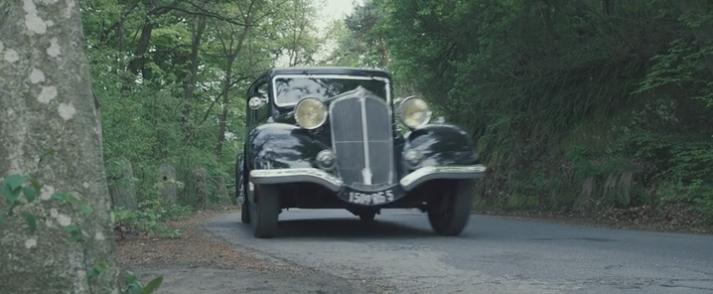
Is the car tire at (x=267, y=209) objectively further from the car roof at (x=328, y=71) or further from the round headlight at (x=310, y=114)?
the car roof at (x=328, y=71)

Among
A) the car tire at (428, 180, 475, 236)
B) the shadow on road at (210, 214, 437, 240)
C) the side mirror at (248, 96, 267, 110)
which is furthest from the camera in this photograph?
the side mirror at (248, 96, 267, 110)

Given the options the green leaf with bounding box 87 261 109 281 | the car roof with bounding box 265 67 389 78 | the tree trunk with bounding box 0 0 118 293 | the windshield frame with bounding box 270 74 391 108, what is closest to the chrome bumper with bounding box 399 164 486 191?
the windshield frame with bounding box 270 74 391 108

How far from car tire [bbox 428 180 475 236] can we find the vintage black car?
0.04 ft

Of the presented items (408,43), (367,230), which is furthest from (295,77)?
(408,43)

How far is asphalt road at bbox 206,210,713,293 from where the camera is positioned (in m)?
5.61

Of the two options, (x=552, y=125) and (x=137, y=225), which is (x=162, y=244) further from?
(x=552, y=125)

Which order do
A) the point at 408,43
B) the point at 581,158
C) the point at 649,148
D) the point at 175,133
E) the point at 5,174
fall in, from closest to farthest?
the point at 5,174 → the point at 649,148 → the point at 581,158 → the point at 175,133 → the point at 408,43

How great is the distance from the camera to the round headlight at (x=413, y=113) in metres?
9.70

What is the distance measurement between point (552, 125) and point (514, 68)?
4.24 ft

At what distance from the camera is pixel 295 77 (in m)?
11.1

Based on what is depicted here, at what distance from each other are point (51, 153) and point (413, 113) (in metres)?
7.03

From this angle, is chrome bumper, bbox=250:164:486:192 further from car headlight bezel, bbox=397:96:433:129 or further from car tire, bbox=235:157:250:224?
car tire, bbox=235:157:250:224

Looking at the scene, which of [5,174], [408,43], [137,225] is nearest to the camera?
[5,174]

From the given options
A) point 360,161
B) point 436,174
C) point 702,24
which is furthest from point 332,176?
point 702,24
